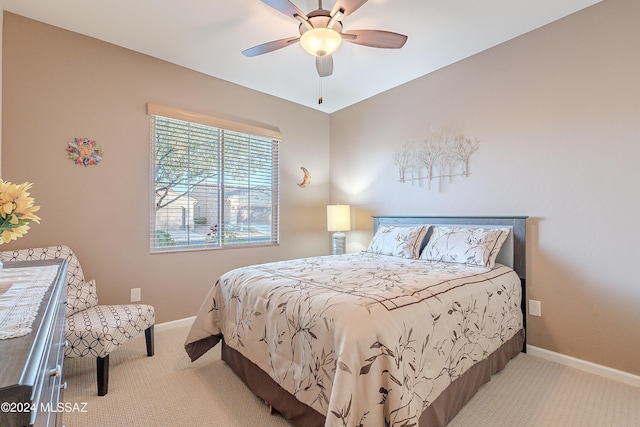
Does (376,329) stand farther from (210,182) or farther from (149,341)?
(210,182)

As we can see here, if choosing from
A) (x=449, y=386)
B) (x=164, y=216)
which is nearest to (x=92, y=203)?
(x=164, y=216)

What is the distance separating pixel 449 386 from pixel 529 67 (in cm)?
264

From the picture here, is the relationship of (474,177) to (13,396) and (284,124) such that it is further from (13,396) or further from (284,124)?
(13,396)

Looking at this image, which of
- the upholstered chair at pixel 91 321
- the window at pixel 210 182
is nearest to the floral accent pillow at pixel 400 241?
the window at pixel 210 182

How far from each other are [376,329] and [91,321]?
1931 mm

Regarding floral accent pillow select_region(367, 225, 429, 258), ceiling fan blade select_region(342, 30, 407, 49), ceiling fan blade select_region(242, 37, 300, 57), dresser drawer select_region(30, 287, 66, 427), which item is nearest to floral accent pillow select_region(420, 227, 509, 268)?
floral accent pillow select_region(367, 225, 429, 258)

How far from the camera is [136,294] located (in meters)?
2.83

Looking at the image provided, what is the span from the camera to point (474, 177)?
2.90m

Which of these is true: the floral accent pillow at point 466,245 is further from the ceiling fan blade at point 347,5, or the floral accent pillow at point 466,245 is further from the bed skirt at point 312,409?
the ceiling fan blade at point 347,5

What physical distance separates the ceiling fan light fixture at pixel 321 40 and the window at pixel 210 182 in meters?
1.70

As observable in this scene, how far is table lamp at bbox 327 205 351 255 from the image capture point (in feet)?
12.8

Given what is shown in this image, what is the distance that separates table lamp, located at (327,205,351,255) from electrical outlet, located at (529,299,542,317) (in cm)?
208

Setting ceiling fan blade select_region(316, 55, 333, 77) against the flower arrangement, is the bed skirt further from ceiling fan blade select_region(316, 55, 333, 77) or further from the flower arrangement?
ceiling fan blade select_region(316, 55, 333, 77)

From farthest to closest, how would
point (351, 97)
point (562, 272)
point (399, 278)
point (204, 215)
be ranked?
point (351, 97)
point (204, 215)
point (562, 272)
point (399, 278)
